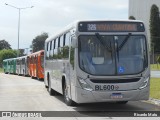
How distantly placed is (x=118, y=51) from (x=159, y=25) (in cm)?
9414

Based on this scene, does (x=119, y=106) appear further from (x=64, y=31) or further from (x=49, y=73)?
(x=49, y=73)

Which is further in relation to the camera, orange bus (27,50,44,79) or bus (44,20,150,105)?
orange bus (27,50,44,79)

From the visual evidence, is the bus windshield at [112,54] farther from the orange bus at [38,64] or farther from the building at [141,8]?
the building at [141,8]

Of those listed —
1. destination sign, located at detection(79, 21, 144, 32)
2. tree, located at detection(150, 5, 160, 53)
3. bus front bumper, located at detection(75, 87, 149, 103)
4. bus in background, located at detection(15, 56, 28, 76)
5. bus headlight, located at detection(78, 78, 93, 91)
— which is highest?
tree, located at detection(150, 5, 160, 53)

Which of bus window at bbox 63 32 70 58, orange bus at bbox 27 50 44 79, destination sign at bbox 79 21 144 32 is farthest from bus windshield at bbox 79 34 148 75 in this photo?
orange bus at bbox 27 50 44 79

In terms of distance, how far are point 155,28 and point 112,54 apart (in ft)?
306

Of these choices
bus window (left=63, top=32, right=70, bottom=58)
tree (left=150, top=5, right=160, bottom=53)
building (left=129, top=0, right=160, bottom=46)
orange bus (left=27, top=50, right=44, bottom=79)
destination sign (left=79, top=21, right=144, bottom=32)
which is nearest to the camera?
destination sign (left=79, top=21, right=144, bottom=32)

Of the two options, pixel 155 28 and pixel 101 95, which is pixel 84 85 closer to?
pixel 101 95

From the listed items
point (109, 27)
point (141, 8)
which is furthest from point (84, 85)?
point (141, 8)

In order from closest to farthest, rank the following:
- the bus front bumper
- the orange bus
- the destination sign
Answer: the bus front bumper < the destination sign < the orange bus

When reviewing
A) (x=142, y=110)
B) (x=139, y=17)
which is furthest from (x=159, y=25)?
(x=142, y=110)

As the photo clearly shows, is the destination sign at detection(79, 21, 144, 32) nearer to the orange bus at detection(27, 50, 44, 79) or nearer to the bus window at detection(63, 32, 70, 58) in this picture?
the bus window at detection(63, 32, 70, 58)

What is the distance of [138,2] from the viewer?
12281cm

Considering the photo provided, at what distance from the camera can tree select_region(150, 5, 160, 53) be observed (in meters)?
104
